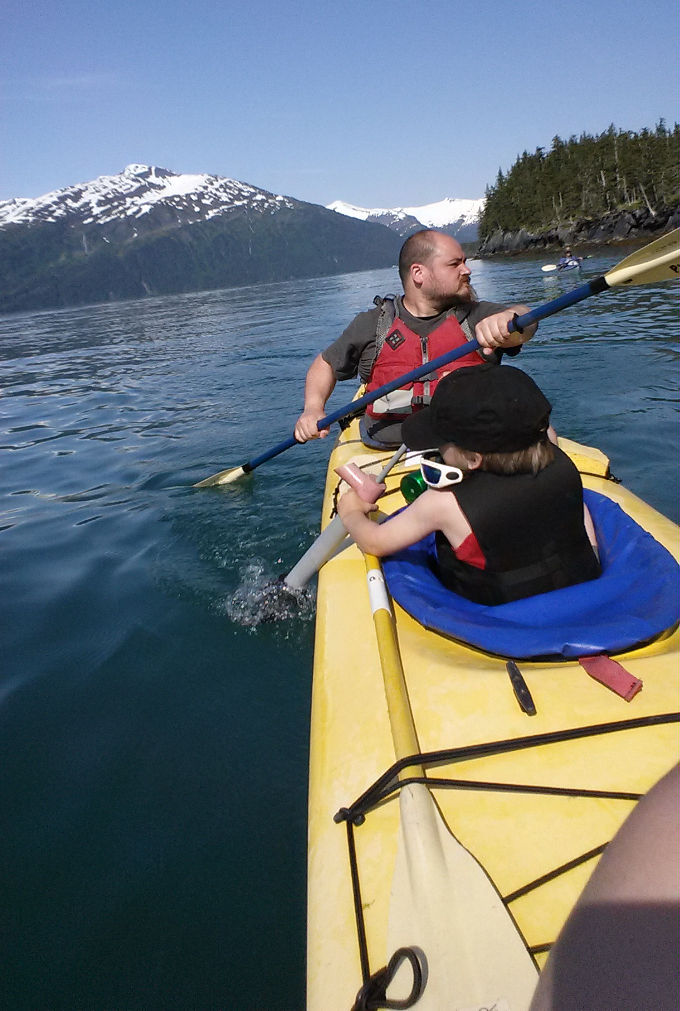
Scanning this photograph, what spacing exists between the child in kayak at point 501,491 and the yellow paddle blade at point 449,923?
0.93 metres

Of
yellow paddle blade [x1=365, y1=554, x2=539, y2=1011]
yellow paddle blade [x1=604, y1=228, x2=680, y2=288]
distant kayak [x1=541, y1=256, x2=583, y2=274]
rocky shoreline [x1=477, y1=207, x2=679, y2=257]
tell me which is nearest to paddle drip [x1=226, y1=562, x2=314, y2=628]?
yellow paddle blade [x1=365, y1=554, x2=539, y2=1011]

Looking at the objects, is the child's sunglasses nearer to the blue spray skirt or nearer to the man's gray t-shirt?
the blue spray skirt

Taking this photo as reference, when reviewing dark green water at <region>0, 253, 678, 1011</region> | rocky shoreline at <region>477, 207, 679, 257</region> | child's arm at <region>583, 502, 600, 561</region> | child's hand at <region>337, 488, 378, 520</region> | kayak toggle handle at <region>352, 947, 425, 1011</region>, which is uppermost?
rocky shoreline at <region>477, 207, 679, 257</region>

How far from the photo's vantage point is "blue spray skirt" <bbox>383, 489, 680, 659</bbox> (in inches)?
81.8

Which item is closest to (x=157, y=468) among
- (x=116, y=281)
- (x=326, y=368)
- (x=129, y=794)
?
(x=326, y=368)

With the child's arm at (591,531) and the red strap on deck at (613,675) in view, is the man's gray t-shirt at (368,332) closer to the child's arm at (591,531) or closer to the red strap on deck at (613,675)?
the child's arm at (591,531)

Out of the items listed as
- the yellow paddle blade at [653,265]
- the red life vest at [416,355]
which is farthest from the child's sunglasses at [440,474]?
the red life vest at [416,355]

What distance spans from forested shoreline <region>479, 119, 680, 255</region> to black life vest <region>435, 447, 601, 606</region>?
6376 cm

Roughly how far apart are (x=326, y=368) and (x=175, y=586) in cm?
216

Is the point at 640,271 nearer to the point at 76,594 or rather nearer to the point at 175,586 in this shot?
the point at 175,586

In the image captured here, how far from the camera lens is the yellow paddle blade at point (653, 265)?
113 inches

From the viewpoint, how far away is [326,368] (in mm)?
4676

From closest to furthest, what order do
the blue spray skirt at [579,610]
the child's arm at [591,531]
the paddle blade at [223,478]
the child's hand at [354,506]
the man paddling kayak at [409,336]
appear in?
1. the blue spray skirt at [579,610]
2. the child's arm at [591,531]
3. the child's hand at [354,506]
4. the man paddling kayak at [409,336]
5. the paddle blade at [223,478]

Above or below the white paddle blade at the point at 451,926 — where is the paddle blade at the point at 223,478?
below
